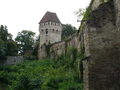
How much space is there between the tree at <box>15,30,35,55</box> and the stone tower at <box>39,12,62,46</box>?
585 inches

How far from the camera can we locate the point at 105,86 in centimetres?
743

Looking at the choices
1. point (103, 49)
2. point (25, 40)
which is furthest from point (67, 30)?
point (103, 49)

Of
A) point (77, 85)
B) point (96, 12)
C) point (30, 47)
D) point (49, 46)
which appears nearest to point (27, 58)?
point (49, 46)

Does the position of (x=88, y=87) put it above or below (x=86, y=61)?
below

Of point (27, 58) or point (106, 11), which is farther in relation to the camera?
point (27, 58)

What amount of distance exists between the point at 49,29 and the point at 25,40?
1703 cm

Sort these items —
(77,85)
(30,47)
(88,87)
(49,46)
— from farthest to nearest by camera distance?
(30,47), (49,46), (77,85), (88,87)

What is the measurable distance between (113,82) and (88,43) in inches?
79.5

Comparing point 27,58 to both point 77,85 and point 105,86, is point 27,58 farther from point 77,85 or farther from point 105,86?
point 105,86

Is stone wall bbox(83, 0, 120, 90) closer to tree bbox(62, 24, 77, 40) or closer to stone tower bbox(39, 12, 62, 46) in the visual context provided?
stone tower bbox(39, 12, 62, 46)

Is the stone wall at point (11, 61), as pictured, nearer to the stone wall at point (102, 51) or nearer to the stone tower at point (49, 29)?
the stone tower at point (49, 29)

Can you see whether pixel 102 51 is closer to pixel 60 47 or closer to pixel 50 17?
pixel 60 47

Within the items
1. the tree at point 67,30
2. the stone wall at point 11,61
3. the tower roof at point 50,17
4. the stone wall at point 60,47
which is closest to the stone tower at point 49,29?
the tower roof at point 50,17

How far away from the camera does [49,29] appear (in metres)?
41.3
